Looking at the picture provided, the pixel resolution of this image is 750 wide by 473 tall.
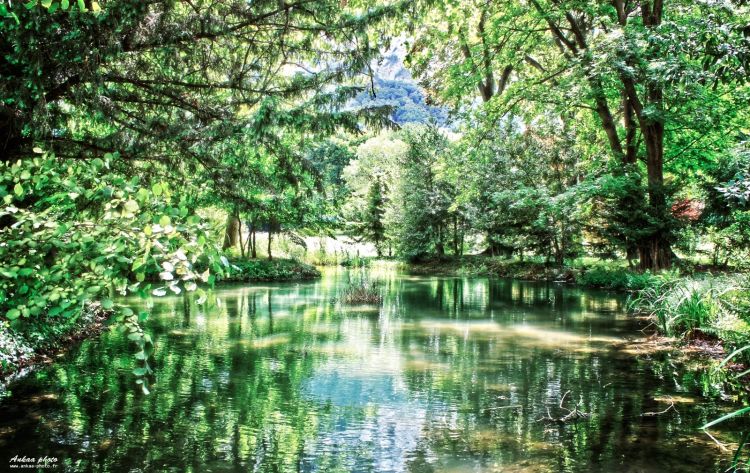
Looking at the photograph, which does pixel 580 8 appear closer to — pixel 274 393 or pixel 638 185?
pixel 638 185

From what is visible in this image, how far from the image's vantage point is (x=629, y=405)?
20.1 feet

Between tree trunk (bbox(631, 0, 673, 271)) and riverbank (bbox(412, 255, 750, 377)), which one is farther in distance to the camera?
tree trunk (bbox(631, 0, 673, 271))

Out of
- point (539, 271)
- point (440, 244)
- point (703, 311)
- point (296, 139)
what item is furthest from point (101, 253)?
point (440, 244)

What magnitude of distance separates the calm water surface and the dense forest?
2.36 feet

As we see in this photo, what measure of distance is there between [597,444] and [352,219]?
3478 centimetres

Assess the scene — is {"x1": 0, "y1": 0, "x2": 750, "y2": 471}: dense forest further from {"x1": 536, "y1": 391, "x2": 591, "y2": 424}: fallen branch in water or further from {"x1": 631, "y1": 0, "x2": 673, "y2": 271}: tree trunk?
{"x1": 536, "y1": 391, "x2": 591, "y2": 424}: fallen branch in water

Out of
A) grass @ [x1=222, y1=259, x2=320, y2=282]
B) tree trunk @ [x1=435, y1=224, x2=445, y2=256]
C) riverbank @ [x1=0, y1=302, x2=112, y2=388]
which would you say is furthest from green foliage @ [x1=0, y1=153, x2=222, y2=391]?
tree trunk @ [x1=435, y1=224, x2=445, y2=256]

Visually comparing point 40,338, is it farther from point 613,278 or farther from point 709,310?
point 613,278

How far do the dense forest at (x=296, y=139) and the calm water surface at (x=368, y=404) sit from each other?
2.36 feet

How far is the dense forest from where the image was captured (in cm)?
231

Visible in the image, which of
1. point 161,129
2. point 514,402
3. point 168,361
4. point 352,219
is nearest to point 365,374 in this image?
point 514,402

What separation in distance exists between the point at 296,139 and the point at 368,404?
3.90 metres

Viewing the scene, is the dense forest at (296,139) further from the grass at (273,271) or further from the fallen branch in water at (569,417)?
the fallen branch in water at (569,417)

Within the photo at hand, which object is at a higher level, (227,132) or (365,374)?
(227,132)
